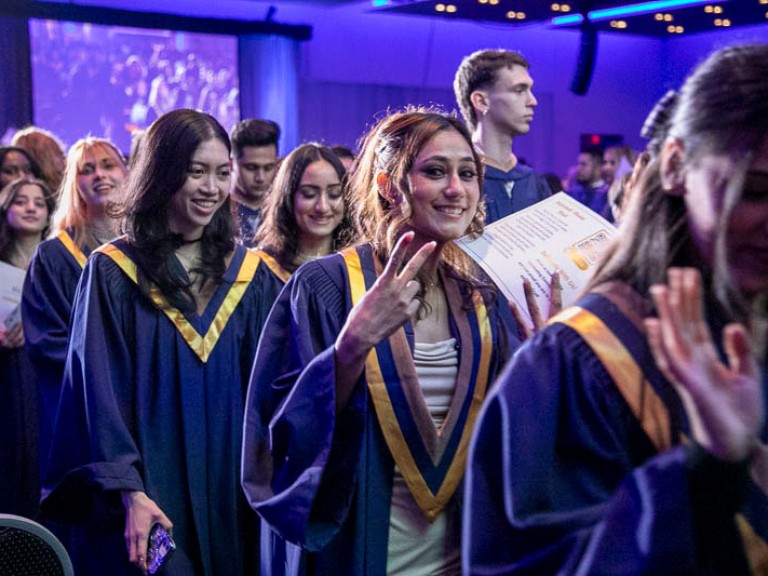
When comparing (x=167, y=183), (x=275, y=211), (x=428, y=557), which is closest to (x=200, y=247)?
(x=167, y=183)

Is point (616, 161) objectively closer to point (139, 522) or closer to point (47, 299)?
point (47, 299)

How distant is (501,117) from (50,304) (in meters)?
2.13

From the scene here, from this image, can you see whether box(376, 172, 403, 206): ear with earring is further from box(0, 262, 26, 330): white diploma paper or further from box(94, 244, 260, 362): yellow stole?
box(0, 262, 26, 330): white diploma paper

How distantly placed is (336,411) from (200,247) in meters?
1.27

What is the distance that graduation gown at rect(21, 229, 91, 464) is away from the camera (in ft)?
14.8

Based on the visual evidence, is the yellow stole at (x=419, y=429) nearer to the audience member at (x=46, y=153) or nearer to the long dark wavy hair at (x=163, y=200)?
the long dark wavy hair at (x=163, y=200)

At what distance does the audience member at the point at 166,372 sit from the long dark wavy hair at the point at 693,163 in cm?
213

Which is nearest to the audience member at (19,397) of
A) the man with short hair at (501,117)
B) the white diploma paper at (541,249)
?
the man with short hair at (501,117)

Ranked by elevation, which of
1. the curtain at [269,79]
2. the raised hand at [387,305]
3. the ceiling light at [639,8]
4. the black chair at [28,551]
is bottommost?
the black chair at [28,551]

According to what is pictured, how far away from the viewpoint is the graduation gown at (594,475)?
1.33m

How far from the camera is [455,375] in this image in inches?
107

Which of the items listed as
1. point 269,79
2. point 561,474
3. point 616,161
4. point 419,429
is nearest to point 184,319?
point 419,429

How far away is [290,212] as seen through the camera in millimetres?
4605

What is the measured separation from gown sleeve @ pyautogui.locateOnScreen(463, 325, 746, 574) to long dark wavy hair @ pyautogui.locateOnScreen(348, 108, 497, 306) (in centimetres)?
129
